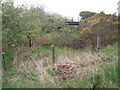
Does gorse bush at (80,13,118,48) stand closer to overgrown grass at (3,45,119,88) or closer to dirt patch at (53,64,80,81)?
overgrown grass at (3,45,119,88)

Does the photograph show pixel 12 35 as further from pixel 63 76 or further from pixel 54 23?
pixel 54 23

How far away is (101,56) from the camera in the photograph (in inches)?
201

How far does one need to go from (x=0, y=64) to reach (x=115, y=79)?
15.0 ft

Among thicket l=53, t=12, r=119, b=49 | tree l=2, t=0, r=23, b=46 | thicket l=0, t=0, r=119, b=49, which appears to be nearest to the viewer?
tree l=2, t=0, r=23, b=46

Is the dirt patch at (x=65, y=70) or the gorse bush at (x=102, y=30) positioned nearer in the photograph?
the dirt patch at (x=65, y=70)

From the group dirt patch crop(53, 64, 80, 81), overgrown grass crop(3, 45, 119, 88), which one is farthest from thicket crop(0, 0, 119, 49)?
dirt patch crop(53, 64, 80, 81)

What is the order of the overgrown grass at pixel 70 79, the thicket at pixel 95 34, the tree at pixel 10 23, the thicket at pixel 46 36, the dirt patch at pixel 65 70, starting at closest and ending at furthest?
the overgrown grass at pixel 70 79 → the dirt patch at pixel 65 70 → the tree at pixel 10 23 → the thicket at pixel 46 36 → the thicket at pixel 95 34

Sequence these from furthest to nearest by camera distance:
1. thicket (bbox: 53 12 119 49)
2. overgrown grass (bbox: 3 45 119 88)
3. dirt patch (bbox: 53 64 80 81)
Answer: thicket (bbox: 53 12 119 49) < dirt patch (bbox: 53 64 80 81) < overgrown grass (bbox: 3 45 119 88)

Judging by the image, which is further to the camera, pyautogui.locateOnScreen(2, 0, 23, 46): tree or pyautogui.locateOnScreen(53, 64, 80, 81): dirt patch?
pyautogui.locateOnScreen(2, 0, 23, 46): tree

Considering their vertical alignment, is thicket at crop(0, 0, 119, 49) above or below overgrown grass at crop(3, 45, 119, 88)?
above

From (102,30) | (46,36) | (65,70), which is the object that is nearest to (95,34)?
(102,30)

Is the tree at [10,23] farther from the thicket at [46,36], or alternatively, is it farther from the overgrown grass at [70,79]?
the overgrown grass at [70,79]

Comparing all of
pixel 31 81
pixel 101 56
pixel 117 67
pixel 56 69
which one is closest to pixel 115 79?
pixel 117 67

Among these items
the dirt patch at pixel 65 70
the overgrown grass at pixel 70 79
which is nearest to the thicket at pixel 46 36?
the overgrown grass at pixel 70 79
